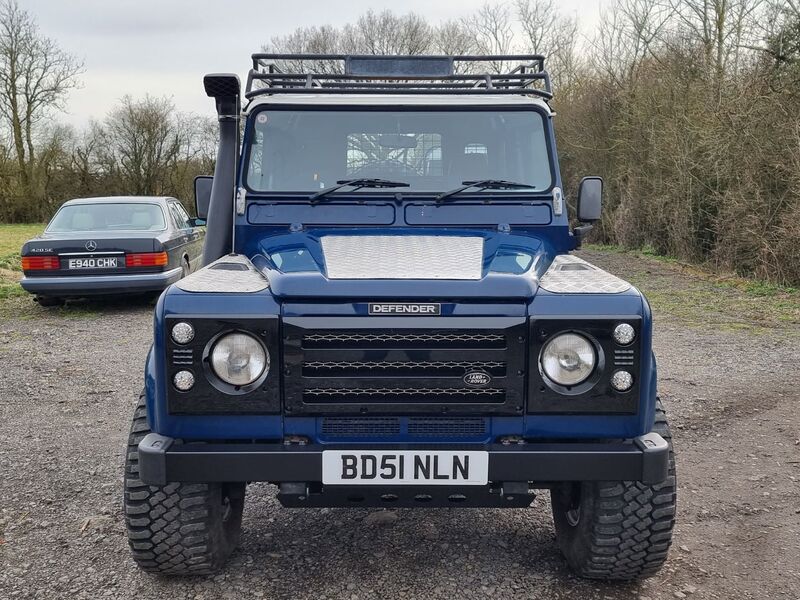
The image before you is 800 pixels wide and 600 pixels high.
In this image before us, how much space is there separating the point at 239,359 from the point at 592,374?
130cm

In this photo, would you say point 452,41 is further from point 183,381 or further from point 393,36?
point 183,381

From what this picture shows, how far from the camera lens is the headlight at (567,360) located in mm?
2682

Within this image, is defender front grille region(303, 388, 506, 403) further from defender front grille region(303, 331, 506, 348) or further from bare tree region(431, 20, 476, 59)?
bare tree region(431, 20, 476, 59)

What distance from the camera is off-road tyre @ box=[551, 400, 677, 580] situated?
2.91 metres

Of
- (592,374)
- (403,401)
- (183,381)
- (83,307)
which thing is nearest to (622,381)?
(592,374)

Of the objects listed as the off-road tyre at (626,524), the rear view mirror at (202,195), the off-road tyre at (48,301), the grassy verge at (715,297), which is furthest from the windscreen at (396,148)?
the off-road tyre at (48,301)

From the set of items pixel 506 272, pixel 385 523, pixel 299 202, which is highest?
pixel 299 202

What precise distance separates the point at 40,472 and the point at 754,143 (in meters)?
11.9

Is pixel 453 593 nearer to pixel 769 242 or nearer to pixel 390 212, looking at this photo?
pixel 390 212

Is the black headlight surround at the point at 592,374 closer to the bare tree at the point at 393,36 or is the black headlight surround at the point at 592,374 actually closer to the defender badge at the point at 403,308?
the defender badge at the point at 403,308

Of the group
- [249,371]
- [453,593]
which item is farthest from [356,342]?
[453,593]

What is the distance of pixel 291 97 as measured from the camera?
4074 mm

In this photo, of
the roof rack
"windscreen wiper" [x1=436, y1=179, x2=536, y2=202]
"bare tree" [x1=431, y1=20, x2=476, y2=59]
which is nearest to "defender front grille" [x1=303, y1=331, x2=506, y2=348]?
"windscreen wiper" [x1=436, y1=179, x2=536, y2=202]

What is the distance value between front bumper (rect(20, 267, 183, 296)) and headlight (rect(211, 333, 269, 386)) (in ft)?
24.4
